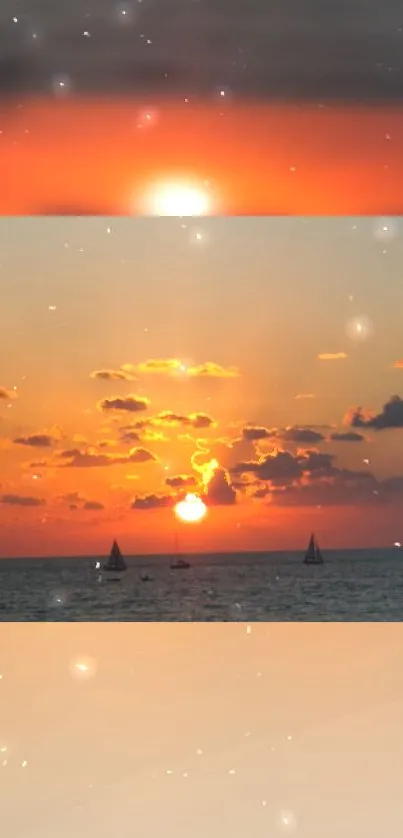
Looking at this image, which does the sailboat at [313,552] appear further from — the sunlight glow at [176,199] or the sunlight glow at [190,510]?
the sunlight glow at [176,199]

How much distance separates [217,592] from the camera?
9.03m

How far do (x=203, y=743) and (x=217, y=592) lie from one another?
760 centimetres

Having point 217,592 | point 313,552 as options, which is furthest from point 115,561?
Answer: point 217,592

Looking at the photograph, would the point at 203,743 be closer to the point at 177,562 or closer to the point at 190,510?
the point at 190,510

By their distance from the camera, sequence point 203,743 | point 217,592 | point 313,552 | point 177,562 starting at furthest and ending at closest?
point 217,592
point 177,562
point 313,552
point 203,743

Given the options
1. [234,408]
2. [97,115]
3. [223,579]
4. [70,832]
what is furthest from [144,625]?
[223,579]

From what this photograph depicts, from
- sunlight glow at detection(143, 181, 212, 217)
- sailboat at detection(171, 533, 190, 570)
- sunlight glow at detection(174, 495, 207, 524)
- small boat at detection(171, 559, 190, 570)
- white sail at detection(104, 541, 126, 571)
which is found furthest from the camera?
small boat at detection(171, 559, 190, 570)

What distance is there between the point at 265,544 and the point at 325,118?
162 inches

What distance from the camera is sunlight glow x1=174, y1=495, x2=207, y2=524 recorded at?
6.34 m

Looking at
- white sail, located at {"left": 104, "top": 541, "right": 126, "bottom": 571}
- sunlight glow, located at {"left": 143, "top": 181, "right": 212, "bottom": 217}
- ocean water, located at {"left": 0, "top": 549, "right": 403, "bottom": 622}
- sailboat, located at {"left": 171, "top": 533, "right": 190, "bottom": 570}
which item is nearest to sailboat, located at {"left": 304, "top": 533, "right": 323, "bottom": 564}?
ocean water, located at {"left": 0, "top": 549, "right": 403, "bottom": 622}

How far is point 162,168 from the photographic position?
97.1 inches

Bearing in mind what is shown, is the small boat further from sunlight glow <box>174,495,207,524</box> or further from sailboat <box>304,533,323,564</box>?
sailboat <box>304,533,323,564</box>

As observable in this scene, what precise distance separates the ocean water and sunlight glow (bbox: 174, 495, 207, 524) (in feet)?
1.22

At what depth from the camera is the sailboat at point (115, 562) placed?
6.20 m
